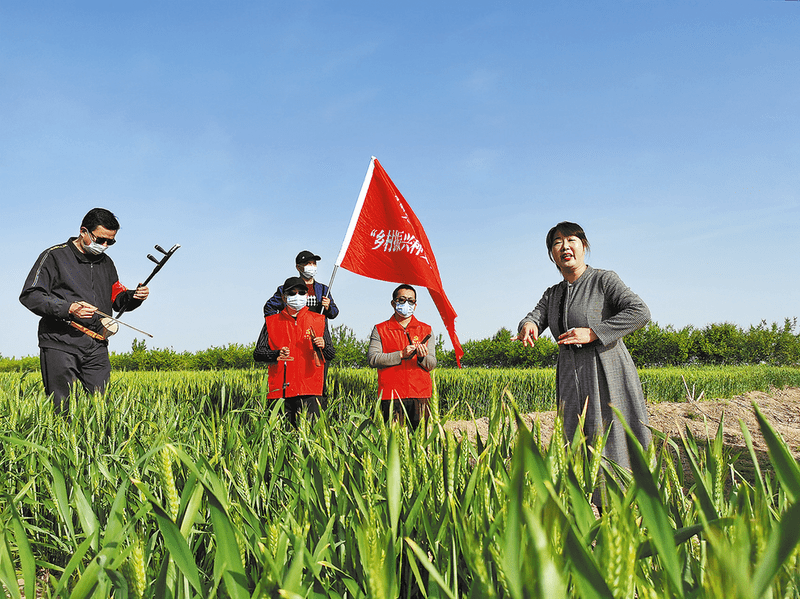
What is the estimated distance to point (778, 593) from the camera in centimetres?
70

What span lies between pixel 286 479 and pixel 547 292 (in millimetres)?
2581

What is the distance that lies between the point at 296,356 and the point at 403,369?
1.02 meters

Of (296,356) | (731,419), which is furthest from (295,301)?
(731,419)

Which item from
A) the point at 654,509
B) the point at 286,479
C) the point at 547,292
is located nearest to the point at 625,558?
the point at 654,509

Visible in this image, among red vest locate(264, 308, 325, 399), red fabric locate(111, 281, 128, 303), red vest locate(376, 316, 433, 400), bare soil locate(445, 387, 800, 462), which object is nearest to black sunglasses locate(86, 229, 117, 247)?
red fabric locate(111, 281, 128, 303)

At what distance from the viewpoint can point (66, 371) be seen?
4.83 metres

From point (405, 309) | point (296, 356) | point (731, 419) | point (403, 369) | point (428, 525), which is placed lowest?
point (731, 419)

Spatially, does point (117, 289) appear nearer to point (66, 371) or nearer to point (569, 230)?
point (66, 371)

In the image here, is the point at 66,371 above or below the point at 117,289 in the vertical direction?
below

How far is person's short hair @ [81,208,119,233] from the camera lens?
5.00 m

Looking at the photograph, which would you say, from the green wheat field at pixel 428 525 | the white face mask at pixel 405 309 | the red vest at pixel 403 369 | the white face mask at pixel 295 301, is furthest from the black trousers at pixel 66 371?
the white face mask at pixel 405 309

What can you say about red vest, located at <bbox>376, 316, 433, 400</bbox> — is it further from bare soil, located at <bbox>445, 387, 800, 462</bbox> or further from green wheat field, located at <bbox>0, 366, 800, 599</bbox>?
green wheat field, located at <bbox>0, 366, 800, 599</bbox>

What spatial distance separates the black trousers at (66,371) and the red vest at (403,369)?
2.53 metres

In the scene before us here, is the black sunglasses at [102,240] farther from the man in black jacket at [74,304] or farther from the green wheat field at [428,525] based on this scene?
the green wheat field at [428,525]
